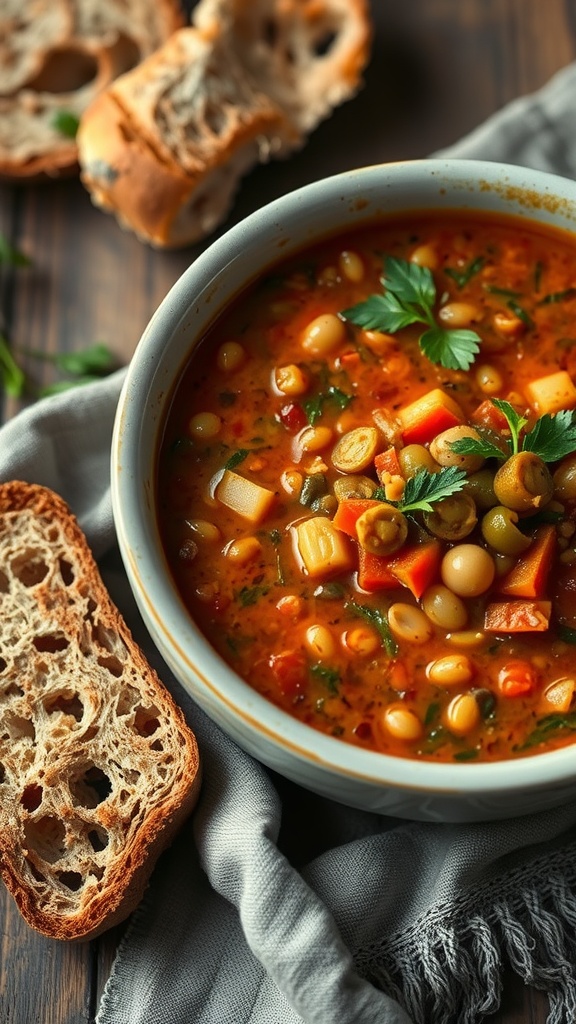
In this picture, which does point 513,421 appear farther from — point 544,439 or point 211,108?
point 211,108

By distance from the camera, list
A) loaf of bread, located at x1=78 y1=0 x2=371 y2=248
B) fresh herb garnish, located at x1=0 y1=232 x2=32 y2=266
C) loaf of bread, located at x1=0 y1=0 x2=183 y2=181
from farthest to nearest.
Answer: loaf of bread, located at x1=0 y1=0 x2=183 y2=181, fresh herb garnish, located at x1=0 y1=232 x2=32 y2=266, loaf of bread, located at x1=78 y1=0 x2=371 y2=248

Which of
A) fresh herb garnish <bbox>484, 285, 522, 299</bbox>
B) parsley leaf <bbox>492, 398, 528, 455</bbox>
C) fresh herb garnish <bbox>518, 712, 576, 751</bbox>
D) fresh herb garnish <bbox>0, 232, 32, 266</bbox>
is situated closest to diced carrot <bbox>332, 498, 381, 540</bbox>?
parsley leaf <bbox>492, 398, 528, 455</bbox>

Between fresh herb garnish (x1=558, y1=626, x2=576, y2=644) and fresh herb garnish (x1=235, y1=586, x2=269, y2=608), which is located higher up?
fresh herb garnish (x1=235, y1=586, x2=269, y2=608)

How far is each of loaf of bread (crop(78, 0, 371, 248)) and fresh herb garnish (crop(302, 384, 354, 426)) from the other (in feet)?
3.24

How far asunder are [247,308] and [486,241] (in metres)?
0.64

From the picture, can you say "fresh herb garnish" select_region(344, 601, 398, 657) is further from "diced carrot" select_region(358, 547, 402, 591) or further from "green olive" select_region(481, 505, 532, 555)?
"green olive" select_region(481, 505, 532, 555)

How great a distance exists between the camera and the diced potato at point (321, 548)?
2.70 m

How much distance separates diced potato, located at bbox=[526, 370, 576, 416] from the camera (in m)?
2.85

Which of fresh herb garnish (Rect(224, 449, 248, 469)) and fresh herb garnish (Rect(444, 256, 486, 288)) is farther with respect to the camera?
fresh herb garnish (Rect(444, 256, 486, 288))

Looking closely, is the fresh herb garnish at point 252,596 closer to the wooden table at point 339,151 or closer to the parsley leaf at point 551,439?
the parsley leaf at point 551,439

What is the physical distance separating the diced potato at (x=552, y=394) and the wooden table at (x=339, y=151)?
1312 millimetres

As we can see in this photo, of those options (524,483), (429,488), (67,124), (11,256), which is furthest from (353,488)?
(67,124)

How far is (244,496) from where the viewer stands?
9.14 feet

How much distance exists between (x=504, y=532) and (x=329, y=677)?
A: 50cm
